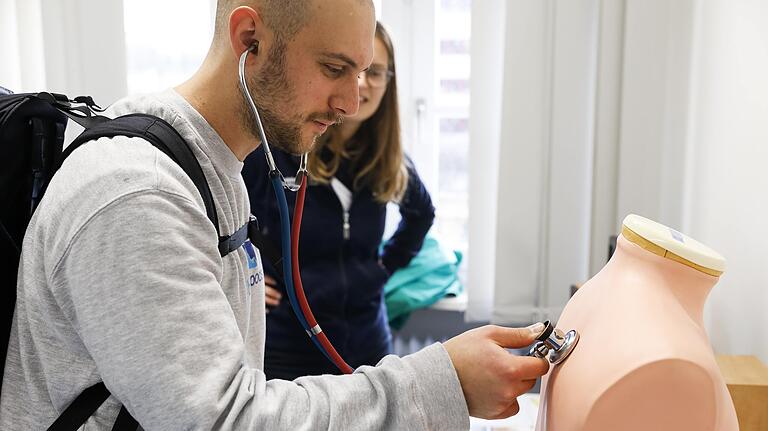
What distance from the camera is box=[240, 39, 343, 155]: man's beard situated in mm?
902

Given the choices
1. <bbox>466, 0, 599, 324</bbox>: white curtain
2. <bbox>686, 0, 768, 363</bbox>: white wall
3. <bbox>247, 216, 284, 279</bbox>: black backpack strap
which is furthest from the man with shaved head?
<bbox>466, 0, 599, 324</bbox>: white curtain

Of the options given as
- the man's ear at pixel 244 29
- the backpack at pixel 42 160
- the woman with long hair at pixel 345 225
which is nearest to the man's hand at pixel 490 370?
the backpack at pixel 42 160

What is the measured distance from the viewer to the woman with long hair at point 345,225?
6.27 feet

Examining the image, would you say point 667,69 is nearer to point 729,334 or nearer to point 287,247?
point 729,334

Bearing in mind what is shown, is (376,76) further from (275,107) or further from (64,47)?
(64,47)

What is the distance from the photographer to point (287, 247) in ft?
3.63

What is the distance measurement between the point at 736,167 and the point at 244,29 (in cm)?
122

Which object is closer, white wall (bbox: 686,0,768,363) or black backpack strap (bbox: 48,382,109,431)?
black backpack strap (bbox: 48,382,109,431)

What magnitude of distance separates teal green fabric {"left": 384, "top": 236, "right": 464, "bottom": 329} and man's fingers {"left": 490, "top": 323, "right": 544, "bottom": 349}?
1.75 metres

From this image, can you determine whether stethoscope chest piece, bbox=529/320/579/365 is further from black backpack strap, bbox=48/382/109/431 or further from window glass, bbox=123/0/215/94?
window glass, bbox=123/0/215/94

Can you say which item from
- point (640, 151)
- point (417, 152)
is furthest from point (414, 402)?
point (417, 152)

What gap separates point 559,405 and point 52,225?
1.85 ft

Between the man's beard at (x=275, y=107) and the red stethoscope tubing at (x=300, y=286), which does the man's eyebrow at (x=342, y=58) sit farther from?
the red stethoscope tubing at (x=300, y=286)

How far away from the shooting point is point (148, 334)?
0.69 m
